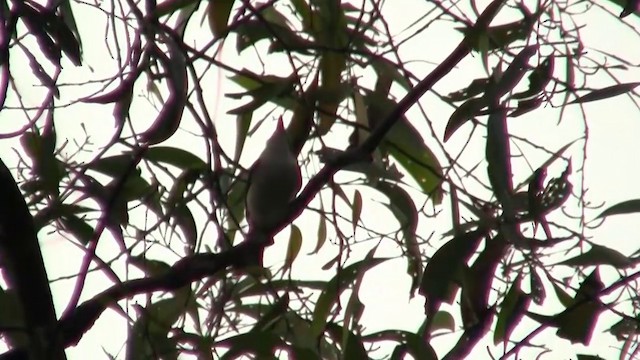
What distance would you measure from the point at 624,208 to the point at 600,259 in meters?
0.06

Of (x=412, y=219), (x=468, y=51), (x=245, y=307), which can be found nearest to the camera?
(x=468, y=51)

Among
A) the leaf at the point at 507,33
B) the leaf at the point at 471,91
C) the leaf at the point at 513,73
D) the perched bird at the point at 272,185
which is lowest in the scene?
the leaf at the point at 513,73

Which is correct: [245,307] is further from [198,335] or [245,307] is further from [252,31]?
[252,31]

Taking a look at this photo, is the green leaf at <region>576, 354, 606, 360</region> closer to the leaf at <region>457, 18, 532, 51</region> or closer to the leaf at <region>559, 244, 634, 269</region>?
the leaf at <region>559, 244, 634, 269</region>

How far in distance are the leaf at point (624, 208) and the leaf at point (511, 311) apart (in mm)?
110

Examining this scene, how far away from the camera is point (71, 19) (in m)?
0.93

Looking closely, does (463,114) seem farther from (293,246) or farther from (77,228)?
(77,228)

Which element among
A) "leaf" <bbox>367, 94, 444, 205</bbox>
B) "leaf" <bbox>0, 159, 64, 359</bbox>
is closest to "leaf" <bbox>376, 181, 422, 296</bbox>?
"leaf" <bbox>367, 94, 444, 205</bbox>

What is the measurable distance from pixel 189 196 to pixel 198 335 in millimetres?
142

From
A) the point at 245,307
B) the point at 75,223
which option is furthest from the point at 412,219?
the point at 75,223

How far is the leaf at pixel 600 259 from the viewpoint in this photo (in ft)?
2.70

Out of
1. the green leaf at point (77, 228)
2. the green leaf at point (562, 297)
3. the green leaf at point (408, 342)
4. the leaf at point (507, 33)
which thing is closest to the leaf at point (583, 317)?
the green leaf at point (562, 297)

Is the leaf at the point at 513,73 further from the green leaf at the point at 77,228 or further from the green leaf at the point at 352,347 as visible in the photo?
the green leaf at the point at 77,228

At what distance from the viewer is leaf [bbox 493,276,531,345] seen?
0.83 metres
